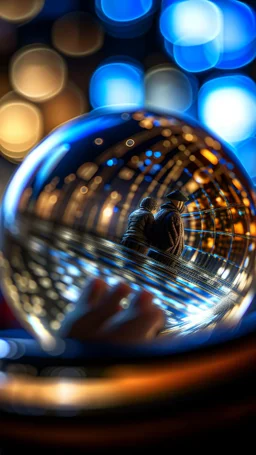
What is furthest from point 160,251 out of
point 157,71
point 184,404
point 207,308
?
point 157,71

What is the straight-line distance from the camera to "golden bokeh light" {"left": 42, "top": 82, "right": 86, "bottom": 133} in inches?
163

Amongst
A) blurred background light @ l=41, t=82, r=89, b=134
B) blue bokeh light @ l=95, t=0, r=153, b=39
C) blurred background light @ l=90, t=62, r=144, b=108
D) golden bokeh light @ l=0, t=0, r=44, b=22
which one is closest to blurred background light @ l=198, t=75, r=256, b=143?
blurred background light @ l=90, t=62, r=144, b=108

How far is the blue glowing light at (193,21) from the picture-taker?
3855mm

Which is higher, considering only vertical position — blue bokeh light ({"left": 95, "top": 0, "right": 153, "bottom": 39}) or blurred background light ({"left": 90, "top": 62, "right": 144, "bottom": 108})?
blue bokeh light ({"left": 95, "top": 0, "right": 153, "bottom": 39})

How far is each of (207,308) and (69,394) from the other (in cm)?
15

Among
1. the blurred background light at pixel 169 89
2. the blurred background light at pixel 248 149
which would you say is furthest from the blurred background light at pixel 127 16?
the blurred background light at pixel 248 149

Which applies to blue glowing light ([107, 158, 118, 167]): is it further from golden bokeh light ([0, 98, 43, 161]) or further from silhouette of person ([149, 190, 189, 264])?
golden bokeh light ([0, 98, 43, 161])

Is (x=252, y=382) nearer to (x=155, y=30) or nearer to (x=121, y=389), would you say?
(x=121, y=389)

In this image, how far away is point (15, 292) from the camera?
1.72ft

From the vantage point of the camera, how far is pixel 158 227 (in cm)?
49

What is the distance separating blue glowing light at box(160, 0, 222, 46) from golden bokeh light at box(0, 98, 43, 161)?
3.89 feet

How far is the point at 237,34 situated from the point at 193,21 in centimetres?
35

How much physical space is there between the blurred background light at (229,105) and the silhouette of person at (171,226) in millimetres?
3679

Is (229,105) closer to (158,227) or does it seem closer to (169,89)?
(169,89)
